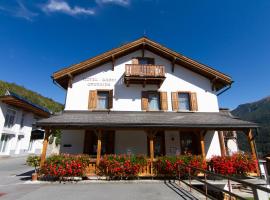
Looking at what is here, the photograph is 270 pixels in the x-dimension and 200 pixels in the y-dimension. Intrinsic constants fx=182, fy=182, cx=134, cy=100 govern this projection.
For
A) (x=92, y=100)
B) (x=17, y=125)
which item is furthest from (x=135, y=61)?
(x=17, y=125)

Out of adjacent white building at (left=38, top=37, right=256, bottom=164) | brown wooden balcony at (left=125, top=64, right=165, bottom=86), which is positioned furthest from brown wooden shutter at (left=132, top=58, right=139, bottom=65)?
brown wooden balcony at (left=125, top=64, right=165, bottom=86)

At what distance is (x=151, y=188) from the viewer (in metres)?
8.75

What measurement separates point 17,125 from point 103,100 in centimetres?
1533

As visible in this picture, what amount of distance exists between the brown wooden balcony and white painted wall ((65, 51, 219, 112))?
65 centimetres

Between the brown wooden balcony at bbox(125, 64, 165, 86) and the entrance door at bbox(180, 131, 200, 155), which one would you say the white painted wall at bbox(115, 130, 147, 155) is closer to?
the entrance door at bbox(180, 131, 200, 155)

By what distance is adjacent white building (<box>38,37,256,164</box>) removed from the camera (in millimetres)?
13258

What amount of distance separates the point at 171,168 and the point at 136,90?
6.64 meters

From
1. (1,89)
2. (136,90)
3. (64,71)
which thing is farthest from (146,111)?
(1,89)

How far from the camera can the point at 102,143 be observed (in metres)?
13.5

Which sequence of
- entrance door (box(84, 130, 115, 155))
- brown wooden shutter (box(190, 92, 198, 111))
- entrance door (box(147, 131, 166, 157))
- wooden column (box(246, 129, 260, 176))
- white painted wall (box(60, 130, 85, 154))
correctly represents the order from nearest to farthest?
wooden column (box(246, 129, 260, 176)), white painted wall (box(60, 130, 85, 154)), entrance door (box(84, 130, 115, 155)), entrance door (box(147, 131, 166, 157)), brown wooden shutter (box(190, 92, 198, 111))

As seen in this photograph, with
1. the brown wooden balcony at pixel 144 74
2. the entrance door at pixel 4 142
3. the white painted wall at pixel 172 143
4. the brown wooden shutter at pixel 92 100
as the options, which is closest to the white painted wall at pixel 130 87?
the brown wooden shutter at pixel 92 100

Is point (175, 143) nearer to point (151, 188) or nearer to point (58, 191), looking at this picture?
point (151, 188)

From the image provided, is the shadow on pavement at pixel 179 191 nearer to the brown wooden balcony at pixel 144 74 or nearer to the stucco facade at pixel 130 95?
the stucco facade at pixel 130 95

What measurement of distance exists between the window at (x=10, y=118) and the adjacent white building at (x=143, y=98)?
1132 centimetres
